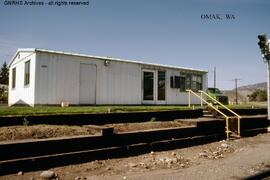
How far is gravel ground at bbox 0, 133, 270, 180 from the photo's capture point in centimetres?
677

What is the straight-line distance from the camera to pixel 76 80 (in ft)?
55.9

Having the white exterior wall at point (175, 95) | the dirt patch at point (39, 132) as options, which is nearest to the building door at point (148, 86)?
the white exterior wall at point (175, 95)

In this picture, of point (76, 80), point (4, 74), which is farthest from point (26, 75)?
point (4, 74)

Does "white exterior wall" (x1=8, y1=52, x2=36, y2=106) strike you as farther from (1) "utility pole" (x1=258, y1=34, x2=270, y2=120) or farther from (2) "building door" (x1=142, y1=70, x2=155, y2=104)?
(1) "utility pole" (x1=258, y1=34, x2=270, y2=120)

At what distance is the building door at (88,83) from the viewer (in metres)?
17.3

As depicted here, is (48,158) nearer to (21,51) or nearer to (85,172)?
(85,172)

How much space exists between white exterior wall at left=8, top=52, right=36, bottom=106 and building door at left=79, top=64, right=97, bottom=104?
99.8 inches

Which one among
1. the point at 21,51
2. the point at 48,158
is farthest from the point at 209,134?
the point at 21,51

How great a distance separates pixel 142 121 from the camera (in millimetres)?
11484

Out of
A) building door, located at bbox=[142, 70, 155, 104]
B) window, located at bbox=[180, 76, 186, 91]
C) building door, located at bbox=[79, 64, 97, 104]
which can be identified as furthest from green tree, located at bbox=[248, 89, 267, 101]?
building door, located at bbox=[79, 64, 97, 104]

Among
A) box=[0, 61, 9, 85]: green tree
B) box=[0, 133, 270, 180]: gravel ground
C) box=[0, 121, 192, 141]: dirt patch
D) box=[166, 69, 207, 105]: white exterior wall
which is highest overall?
box=[0, 61, 9, 85]: green tree

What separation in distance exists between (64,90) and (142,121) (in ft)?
21.2

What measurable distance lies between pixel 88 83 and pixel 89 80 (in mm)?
186

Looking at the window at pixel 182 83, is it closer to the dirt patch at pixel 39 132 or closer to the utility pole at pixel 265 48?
the utility pole at pixel 265 48
